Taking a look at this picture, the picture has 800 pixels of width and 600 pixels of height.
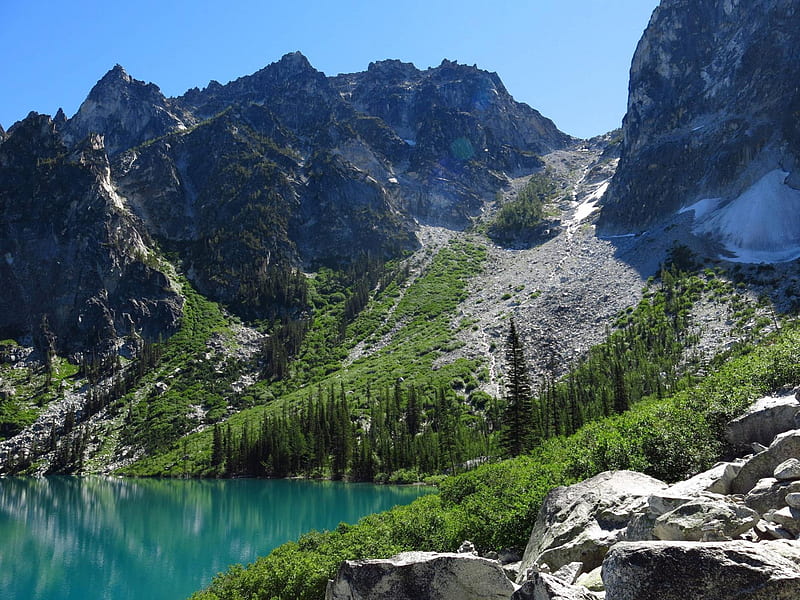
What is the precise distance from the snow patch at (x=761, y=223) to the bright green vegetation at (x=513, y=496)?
11649cm

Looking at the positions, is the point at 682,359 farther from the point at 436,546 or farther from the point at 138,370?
the point at 138,370

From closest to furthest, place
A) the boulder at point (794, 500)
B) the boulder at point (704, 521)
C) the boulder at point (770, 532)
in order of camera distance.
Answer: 1. the boulder at point (770, 532)
2. the boulder at point (794, 500)
3. the boulder at point (704, 521)

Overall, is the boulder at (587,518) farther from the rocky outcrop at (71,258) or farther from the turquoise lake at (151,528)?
the rocky outcrop at (71,258)

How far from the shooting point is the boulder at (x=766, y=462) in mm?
13664

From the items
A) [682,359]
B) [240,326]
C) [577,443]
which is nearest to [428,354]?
[682,359]

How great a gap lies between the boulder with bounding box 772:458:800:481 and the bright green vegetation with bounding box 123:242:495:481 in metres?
72.7

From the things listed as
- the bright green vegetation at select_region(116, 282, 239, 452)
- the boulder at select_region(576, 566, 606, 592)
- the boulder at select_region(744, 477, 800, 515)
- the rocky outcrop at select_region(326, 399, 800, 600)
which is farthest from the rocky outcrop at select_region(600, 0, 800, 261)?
the boulder at select_region(576, 566, 606, 592)

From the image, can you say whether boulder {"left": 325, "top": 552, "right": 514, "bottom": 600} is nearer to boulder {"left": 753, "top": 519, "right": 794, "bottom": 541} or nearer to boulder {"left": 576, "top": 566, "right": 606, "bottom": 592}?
boulder {"left": 576, "top": 566, "right": 606, "bottom": 592}

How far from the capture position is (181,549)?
46.8 m

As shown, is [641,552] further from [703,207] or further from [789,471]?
[703,207]

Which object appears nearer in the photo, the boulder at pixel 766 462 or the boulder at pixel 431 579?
the boulder at pixel 431 579

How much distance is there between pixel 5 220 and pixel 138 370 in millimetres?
78813

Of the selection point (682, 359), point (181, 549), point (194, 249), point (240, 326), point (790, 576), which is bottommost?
point (181, 549)

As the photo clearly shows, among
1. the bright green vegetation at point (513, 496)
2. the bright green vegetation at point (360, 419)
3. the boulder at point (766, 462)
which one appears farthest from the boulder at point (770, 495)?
the bright green vegetation at point (360, 419)
